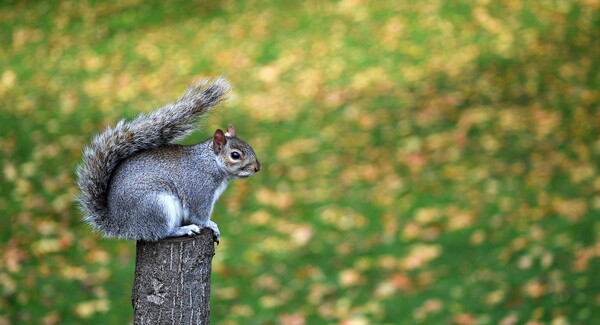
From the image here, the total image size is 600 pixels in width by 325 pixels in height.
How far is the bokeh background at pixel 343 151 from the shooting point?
586 centimetres

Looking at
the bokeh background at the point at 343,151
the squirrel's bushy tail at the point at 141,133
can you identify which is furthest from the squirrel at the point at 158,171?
the bokeh background at the point at 343,151

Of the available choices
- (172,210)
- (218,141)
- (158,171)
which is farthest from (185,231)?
(218,141)

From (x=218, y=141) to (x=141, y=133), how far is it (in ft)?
0.90

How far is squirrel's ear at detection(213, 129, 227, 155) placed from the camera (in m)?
2.88

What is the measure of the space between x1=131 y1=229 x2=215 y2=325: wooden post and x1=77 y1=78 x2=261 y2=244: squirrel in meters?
0.09

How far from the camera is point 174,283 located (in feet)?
8.71

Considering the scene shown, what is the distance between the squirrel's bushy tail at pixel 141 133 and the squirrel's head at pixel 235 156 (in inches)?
6.0

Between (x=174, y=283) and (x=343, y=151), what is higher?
(x=343, y=151)

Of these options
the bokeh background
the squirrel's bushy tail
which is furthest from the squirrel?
the bokeh background

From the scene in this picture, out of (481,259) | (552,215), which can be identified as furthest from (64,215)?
(552,215)

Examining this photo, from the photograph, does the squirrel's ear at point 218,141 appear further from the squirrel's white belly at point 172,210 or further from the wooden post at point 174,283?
the wooden post at point 174,283

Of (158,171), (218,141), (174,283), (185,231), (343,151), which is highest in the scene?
(343,151)

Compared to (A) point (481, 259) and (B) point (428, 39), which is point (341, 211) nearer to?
(A) point (481, 259)

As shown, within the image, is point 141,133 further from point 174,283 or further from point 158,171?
point 174,283
